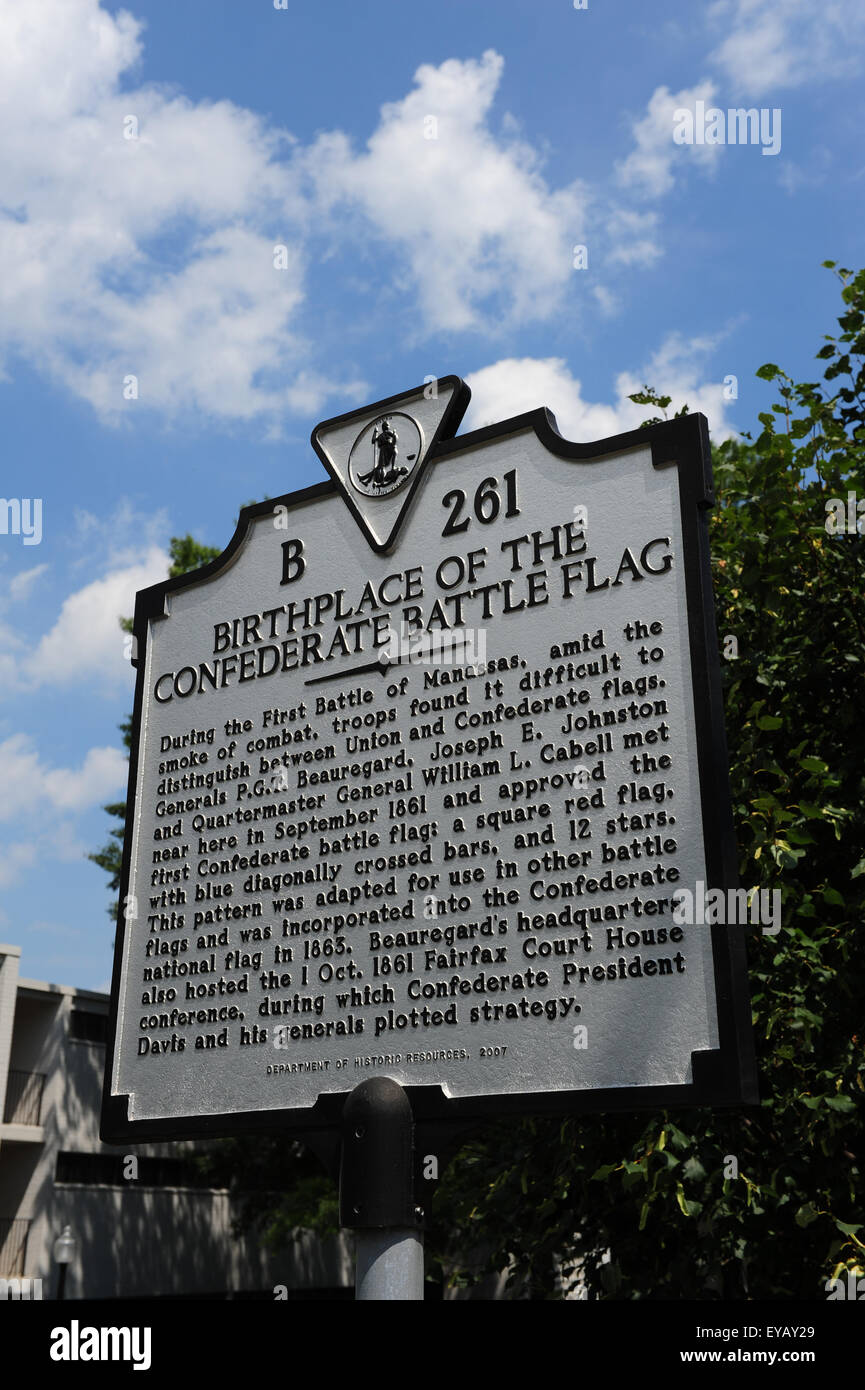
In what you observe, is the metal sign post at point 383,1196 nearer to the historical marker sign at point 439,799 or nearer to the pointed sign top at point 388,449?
the historical marker sign at point 439,799

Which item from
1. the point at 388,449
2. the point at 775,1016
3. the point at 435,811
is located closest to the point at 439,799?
the point at 435,811

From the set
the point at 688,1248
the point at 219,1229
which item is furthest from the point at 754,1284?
the point at 219,1229

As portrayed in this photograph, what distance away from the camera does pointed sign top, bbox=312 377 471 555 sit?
22.9ft

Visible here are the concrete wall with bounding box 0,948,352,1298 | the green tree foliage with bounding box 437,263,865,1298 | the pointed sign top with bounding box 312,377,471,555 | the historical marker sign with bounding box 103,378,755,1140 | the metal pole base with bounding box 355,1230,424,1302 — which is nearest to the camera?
the historical marker sign with bounding box 103,378,755,1140

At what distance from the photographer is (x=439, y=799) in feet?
20.5

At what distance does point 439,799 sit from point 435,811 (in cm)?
6

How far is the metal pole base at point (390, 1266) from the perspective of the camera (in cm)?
574

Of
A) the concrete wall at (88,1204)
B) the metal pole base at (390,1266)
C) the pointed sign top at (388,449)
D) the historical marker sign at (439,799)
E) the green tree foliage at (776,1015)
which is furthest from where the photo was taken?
the concrete wall at (88,1204)

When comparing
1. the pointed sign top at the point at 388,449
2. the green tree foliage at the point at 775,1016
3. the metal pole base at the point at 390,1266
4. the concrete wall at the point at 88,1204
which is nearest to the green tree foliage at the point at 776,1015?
the green tree foliage at the point at 775,1016

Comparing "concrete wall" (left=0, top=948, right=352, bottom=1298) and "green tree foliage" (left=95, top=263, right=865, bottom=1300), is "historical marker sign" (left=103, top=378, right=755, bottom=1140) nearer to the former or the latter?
"green tree foliage" (left=95, top=263, right=865, bottom=1300)

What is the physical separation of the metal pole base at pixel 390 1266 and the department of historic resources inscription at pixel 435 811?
70cm

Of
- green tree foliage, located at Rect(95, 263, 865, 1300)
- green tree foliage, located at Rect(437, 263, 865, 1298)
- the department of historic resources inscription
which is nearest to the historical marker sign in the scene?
the department of historic resources inscription

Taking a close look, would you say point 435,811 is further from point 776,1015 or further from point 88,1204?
point 88,1204

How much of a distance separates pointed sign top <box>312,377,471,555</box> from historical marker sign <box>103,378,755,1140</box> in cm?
2
